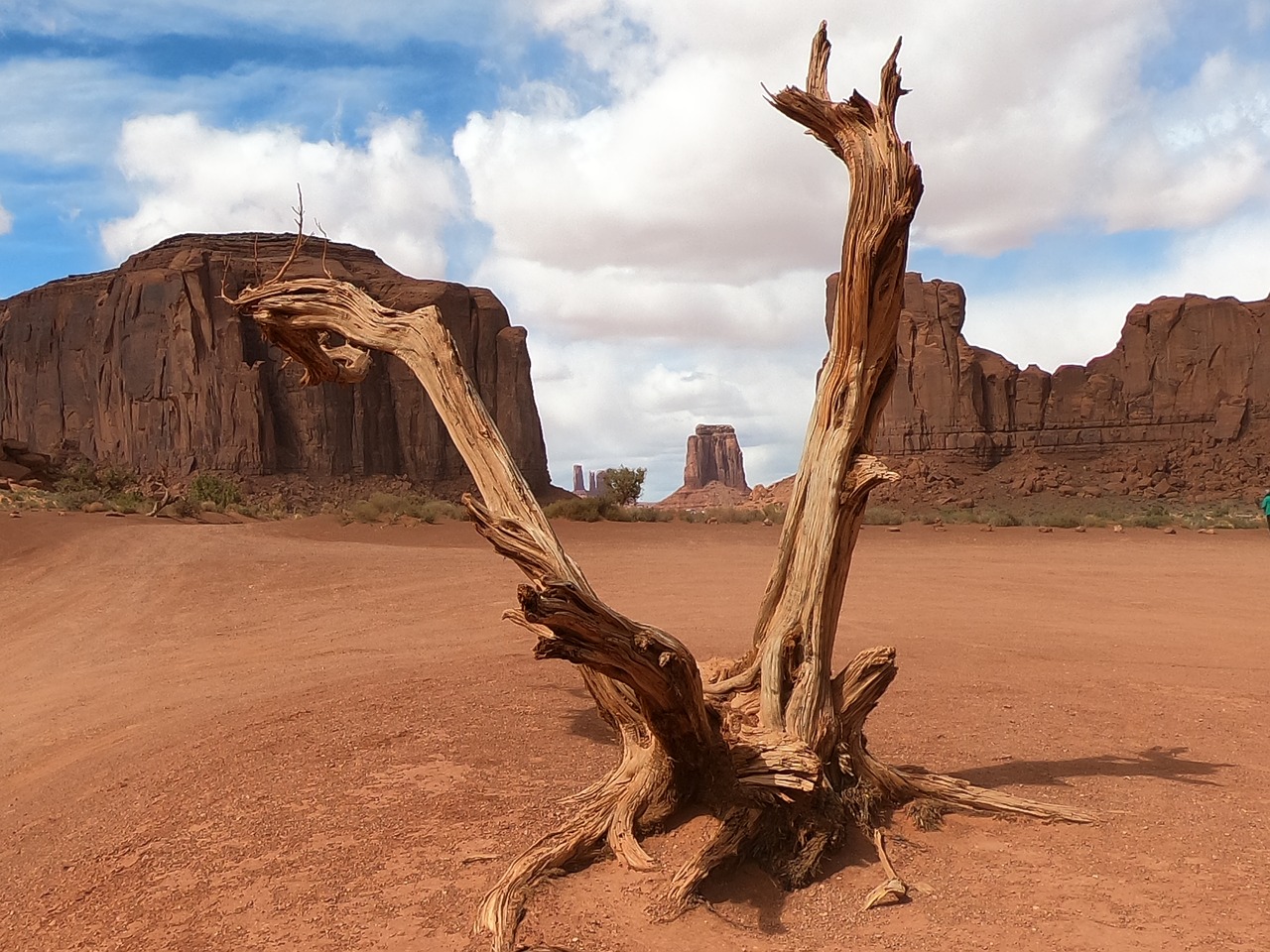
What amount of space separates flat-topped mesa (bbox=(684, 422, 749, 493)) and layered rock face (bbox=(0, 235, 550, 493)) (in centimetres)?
5563

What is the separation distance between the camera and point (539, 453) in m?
62.9

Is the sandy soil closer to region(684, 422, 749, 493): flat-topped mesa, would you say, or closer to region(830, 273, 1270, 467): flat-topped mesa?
region(830, 273, 1270, 467): flat-topped mesa

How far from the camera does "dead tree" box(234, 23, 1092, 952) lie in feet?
13.5

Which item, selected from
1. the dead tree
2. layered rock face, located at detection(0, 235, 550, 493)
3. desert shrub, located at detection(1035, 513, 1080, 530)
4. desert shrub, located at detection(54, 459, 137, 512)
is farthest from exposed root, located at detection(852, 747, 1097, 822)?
layered rock face, located at detection(0, 235, 550, 493)

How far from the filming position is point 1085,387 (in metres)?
60.4

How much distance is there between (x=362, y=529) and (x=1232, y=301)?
5435cm

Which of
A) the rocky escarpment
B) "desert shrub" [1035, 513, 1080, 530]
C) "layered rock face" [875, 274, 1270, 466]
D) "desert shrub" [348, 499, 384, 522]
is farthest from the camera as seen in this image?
"layered rock face" [875, 274, 1270, 466]

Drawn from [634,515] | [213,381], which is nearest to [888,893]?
[634,515]

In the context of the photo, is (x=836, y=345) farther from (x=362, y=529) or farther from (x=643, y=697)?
(x=362, y=529)

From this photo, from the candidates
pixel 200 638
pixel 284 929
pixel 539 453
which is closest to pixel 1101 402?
pixel 539 453

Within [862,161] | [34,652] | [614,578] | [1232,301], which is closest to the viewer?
[862,161]

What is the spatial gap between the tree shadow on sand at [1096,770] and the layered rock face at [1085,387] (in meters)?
52.9

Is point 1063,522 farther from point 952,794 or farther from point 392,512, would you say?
point 952,794

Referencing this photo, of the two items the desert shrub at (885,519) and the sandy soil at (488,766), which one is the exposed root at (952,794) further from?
the desert shrub at (885,519)
